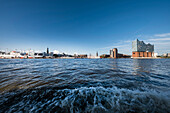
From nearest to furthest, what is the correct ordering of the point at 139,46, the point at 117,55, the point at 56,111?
the point at 56,111 < the point at 139,46 < the point at 117,55

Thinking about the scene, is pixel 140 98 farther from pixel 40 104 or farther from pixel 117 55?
pixel 117 55

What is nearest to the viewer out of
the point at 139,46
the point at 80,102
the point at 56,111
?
the point at 56,111

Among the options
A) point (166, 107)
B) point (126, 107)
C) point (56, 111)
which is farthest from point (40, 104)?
point (166, 107)

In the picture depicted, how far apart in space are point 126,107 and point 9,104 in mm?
3870

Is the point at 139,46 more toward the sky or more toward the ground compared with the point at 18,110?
more toward the sky

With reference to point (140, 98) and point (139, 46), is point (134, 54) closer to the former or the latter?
point (139, 46)

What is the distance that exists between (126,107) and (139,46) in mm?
182447

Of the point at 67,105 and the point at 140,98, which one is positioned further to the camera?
the point at 140,98

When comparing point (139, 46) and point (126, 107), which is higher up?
point (139, 46)

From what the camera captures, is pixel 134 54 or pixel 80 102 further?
pixel 134 54

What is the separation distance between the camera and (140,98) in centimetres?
265

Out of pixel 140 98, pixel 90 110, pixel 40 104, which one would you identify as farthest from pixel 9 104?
pixel 140 98

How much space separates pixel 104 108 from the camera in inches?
85.3

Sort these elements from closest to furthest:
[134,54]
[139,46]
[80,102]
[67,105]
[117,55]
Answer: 1. [67,105]
2. [80,102]
3. [134,54]
4. [139,46]
5. [117,55]
